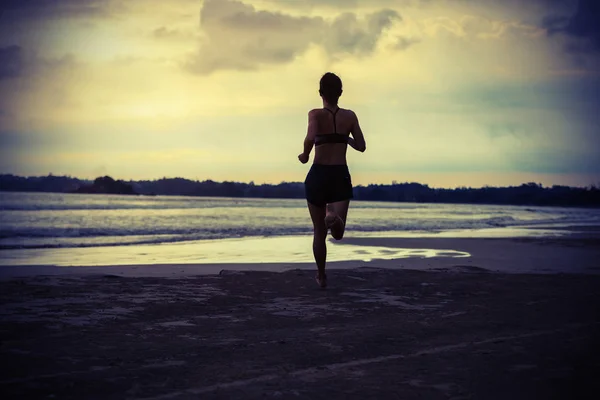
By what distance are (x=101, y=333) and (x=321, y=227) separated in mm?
3211

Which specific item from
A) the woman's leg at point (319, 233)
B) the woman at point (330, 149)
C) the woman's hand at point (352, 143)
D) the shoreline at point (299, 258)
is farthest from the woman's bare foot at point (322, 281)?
the shoreline at point (299, 258)

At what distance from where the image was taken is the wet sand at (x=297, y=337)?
3105 mm

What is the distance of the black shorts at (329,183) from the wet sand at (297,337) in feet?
3.55

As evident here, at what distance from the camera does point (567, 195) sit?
94.5 metres

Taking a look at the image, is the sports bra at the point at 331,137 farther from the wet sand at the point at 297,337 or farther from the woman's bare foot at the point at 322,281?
the wet sand at the point at 297,337

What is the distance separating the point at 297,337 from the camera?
4.34 metres

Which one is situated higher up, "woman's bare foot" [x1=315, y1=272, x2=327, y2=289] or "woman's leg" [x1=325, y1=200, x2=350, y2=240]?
"woman's leg" [x1=325, y1=200, x2=350, y2=240]

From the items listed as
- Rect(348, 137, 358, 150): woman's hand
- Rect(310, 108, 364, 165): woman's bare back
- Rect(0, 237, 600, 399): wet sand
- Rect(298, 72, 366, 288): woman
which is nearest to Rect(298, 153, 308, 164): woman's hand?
Rect(298, 72, 366, 288): woman

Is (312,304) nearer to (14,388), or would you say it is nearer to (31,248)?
(14,388)

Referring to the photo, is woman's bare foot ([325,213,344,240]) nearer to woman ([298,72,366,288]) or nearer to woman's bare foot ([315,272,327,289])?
Result: woman ([298,72,366,288])

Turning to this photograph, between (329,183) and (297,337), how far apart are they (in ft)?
8.98

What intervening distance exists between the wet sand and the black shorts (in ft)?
3.55

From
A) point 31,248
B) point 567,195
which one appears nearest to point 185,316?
point 31,248

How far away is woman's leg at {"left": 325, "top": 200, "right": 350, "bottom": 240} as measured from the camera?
657 cm
